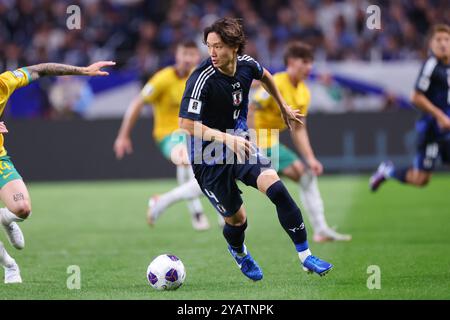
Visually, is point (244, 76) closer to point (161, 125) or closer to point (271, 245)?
point (271, 245)

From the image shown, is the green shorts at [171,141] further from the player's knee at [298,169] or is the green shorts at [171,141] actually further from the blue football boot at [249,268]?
the blue football boot at [249,268]

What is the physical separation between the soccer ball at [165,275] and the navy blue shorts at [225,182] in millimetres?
624

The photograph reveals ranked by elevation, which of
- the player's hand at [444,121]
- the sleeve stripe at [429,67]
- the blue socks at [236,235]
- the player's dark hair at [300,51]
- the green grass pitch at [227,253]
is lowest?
the green grass pitch at [227,253]

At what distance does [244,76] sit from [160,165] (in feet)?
41.7

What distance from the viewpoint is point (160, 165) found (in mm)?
20172

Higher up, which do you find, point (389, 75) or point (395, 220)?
point (389, 75)

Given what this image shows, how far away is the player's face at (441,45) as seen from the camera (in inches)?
436

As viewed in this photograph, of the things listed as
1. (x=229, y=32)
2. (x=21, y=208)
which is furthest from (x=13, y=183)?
(x=229, y=32)


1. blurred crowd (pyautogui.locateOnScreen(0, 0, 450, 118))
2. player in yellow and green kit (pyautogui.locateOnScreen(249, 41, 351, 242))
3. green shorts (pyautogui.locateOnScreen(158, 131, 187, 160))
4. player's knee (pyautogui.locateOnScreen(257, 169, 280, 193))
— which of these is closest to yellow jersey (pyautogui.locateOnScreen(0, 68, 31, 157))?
player's knee (pyautogui.locateOnScreen(257, 169, 280, 193))

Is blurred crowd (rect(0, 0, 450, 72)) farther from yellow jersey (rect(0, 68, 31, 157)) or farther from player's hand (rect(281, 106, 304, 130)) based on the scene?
yellow jersey (rect(0, 68, 31, 157))

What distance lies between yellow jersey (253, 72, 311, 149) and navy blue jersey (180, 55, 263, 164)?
8.95ft

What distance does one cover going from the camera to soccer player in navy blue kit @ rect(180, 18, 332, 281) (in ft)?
23.6

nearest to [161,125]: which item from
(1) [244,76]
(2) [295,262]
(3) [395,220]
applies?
(3) [395,220]

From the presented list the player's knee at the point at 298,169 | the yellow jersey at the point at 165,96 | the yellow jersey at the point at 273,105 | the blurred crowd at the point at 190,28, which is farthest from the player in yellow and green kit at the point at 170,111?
the blurred crowd at the point at 190,28
